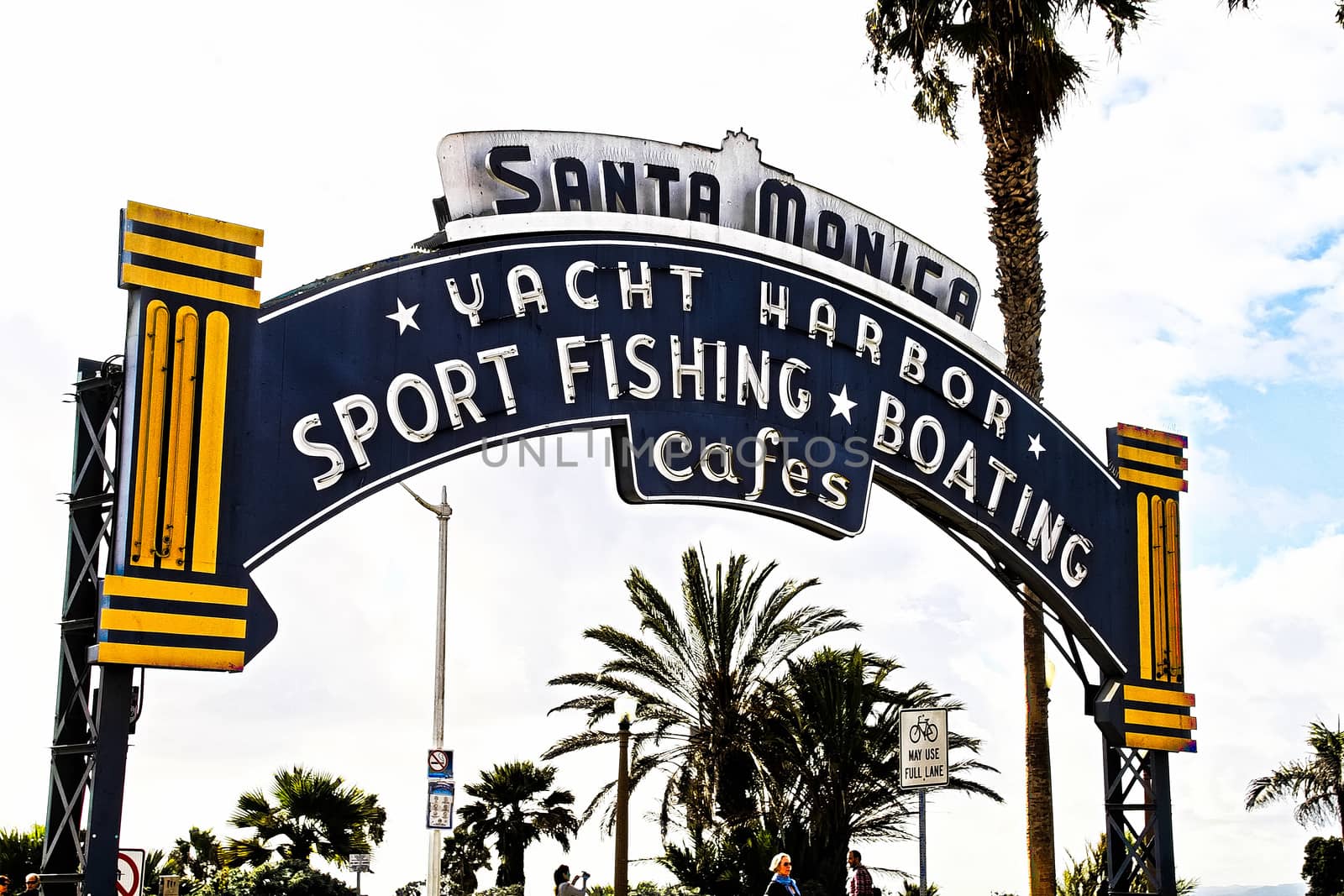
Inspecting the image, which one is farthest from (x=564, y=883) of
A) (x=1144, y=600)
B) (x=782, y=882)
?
(x=1144, y=600)

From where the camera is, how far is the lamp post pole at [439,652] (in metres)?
24.0

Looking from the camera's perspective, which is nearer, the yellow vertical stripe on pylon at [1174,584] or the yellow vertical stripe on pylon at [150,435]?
the yellow vertical stripe on pylon at [150,435]

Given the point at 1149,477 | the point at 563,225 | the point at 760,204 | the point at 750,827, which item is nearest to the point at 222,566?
the point at 563,225

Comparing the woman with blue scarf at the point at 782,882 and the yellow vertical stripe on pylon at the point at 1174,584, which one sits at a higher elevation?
the yellow vertical stripe on pylon at the point at 1174,584

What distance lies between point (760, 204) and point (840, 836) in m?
15.5

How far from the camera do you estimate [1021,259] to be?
24.5 meters

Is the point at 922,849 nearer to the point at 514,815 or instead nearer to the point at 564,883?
the point at 564,883

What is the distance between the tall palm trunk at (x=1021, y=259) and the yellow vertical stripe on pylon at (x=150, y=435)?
14.1m

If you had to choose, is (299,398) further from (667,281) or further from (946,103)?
(946,103)

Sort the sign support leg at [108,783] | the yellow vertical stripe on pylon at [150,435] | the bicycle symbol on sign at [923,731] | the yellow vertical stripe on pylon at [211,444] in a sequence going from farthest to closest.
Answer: the bicycle symbol on sign at [923,731] < the yellow vertical stripe on pylon at [211,444] < the yellow vertical stripe on pylon at [150,435] < the sign support leg at [108,783]

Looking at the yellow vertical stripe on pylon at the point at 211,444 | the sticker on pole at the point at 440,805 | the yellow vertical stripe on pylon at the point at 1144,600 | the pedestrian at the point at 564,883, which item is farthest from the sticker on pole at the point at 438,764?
the yellow vertical stripe on pylon at the point at 211,444

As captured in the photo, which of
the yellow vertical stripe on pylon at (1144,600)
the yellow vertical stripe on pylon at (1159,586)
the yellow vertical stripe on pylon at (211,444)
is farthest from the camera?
the yellow vertical stripe on pylon at (1159,586)

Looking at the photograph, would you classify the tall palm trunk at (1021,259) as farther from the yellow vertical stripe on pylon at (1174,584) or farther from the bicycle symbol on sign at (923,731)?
→ the bicycle symbol on sign at (923,731)

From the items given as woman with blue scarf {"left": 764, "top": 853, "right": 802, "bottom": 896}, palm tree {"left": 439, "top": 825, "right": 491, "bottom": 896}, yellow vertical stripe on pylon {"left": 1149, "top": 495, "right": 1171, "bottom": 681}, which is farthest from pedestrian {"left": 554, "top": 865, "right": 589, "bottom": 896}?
palm tree {"left": 439, "top": 825, "right": 491, "bottom": 896}
